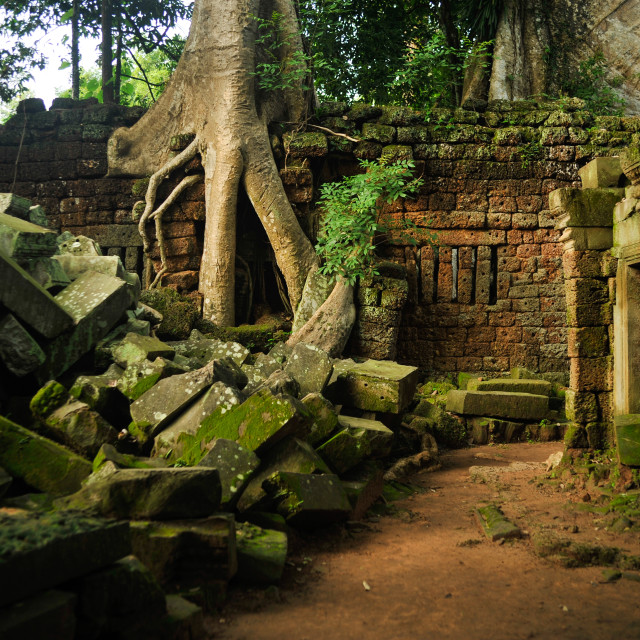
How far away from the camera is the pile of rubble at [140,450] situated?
2.17 meters

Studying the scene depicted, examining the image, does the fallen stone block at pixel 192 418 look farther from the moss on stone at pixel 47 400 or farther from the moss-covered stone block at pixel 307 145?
the moss-covered stone block at pixel 307 145

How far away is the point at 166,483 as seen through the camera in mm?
2930

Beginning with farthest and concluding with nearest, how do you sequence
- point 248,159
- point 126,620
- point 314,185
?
1. point 314,185
2. point 248,159
3. point 126,620

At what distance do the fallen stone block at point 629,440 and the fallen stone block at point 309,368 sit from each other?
8.19ft

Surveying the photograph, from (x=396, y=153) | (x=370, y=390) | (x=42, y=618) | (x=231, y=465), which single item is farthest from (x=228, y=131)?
(x=42, y=618)

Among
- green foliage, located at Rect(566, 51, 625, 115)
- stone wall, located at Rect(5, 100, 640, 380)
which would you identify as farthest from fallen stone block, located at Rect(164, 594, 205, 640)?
green foliage, located at Rect(566, 51, 625, 115)

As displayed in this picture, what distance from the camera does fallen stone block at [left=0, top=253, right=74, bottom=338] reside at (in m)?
4.31

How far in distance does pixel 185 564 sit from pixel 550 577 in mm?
1953

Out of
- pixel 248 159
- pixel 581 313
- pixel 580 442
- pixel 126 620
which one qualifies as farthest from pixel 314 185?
pixel 126 620

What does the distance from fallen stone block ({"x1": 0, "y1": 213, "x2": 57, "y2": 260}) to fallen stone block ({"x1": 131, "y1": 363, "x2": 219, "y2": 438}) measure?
1765 millimetres

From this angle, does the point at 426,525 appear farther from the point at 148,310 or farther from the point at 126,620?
the point at 148,310

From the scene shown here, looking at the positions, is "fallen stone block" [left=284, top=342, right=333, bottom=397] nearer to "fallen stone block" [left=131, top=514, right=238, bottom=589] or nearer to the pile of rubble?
the pile of rubble

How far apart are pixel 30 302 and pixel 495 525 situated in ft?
12.2

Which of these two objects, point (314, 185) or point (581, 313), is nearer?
point (581, 313)
